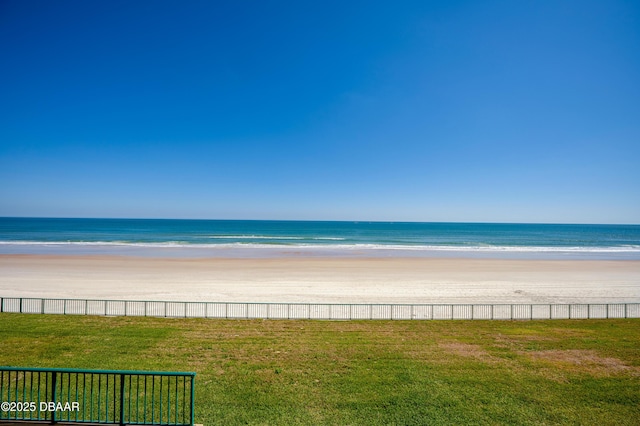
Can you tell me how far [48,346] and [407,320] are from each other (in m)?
17.1

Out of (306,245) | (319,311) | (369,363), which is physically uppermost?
(369,363)

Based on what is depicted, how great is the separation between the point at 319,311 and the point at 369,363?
7960 mm

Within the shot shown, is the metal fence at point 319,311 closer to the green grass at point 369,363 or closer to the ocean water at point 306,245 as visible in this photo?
the green grass at point 369,363

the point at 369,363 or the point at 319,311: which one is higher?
the point at 369,363

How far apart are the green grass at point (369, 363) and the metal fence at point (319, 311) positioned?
1.48 metres

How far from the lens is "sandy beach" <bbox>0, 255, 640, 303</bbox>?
85.0 ft

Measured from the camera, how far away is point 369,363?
13328 mm

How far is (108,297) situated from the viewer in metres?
24.7

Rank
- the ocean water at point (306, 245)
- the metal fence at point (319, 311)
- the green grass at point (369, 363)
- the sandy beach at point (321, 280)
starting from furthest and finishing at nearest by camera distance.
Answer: the ocean water at point (306, 245) < the sandy beach at point (321, 280) < the metal fence at point (319, 311) < the green grass at point (369, 363)

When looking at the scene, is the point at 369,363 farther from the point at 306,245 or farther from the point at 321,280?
the point at 306,245

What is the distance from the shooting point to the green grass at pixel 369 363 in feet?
33.6

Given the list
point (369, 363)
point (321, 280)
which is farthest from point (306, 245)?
point (369, 363)

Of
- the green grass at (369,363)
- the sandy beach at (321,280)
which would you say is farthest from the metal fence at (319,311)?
the sandy beach at (321,280)

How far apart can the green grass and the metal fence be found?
148 centimetres
